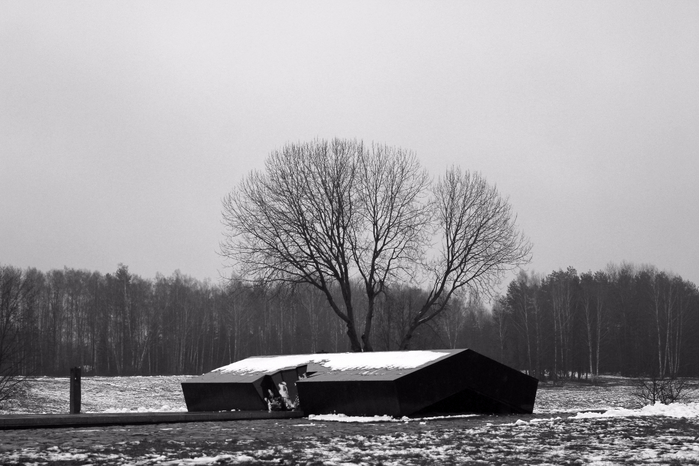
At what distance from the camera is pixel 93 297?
70812 millimetres

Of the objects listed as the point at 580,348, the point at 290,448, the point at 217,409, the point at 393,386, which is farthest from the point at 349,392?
the point at 580,348

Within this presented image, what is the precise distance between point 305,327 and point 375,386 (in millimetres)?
56447

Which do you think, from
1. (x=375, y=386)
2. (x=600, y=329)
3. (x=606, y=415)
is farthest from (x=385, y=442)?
(x=600, y=329)

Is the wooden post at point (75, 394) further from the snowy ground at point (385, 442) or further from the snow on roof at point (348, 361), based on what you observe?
the snowy ground at point (385, 442)

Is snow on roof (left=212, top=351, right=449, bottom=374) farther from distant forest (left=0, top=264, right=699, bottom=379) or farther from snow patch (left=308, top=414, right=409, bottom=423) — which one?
distant forest (left=0, top=264, right=699, bottom=379)

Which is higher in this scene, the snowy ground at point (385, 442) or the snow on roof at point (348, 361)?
the snow on roof at point (348, 361)

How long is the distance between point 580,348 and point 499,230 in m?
33.6

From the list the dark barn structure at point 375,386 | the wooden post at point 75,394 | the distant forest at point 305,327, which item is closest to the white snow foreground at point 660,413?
the dark barn structure at point 375,386

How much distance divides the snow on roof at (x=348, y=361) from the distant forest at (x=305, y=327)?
37.8m

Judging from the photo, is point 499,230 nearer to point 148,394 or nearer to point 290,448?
point 148,394

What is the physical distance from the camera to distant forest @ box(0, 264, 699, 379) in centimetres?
5812

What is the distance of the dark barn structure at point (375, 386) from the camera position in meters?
12.3

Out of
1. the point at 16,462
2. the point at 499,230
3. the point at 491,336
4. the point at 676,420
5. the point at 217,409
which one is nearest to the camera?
the point at 16,462

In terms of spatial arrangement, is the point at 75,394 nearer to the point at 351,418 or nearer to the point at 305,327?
the point at 351,418
